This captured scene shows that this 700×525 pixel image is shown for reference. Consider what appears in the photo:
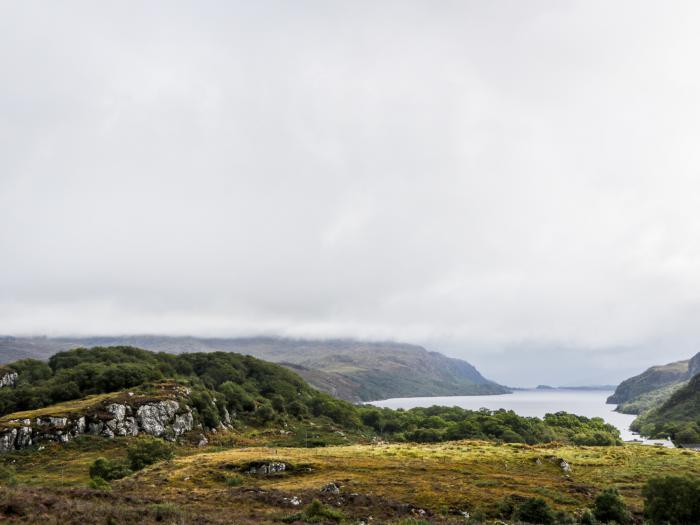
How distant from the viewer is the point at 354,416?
16238cm

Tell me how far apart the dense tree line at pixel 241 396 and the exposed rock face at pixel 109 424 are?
10.1 meters

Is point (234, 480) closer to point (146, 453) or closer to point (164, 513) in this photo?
point (146, 453)

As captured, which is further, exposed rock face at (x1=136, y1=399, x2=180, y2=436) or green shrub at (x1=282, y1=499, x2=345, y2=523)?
exposed rock face at (x1=136, y1=399, x2=180, y2=436)

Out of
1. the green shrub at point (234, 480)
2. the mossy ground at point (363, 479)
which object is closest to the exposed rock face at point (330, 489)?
the mossy ground at point (363, 479)

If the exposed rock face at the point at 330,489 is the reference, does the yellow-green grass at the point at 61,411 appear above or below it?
below

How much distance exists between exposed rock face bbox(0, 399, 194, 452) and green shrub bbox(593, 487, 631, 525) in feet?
289

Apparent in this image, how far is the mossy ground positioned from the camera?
117 feet

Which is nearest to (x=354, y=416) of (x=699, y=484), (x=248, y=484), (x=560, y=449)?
(x=560, y=449)

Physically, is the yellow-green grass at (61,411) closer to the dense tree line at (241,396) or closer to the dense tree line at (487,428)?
the dense tree line at (241,396)

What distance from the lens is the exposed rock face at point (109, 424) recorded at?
82812mm

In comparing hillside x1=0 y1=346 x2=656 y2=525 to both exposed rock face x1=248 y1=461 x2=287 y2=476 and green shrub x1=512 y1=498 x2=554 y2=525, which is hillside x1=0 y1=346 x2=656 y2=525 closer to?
exposed rock face x1=248 y1=461 x2=287 y2=476

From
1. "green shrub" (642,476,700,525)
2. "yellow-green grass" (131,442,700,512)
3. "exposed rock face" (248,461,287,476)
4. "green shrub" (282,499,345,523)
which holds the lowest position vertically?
"exposed rock face" (248,461,287,476)

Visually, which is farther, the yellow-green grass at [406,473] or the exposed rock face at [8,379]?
the exposed rock face at [8,379]

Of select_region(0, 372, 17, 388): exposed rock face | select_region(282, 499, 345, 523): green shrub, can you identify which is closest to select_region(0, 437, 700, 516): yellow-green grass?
select_region(282, 499, 345, 523): green shrub
